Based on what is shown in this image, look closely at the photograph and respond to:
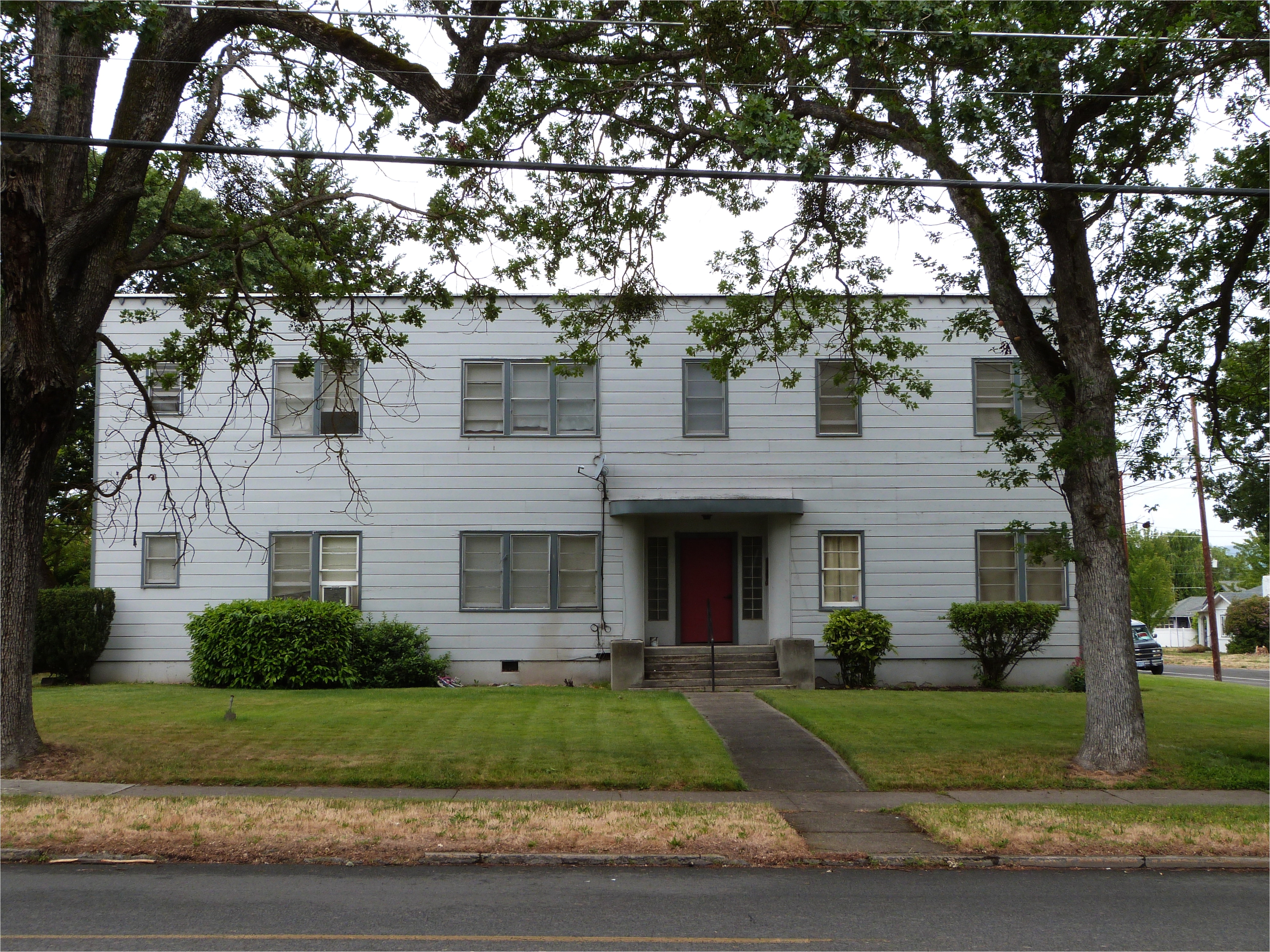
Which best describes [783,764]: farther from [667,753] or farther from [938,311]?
[938,311]

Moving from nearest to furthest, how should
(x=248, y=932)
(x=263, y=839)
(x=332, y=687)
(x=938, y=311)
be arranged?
1. (x=248, y=932)
2. (x=263, y=839)
3. (x=332, y=687)
4. (x=938, y=311)

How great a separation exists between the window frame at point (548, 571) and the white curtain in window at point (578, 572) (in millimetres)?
52

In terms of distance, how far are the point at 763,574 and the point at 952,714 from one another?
6.04 meters

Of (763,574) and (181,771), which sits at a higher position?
(763,574)

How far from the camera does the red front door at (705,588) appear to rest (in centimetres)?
2089

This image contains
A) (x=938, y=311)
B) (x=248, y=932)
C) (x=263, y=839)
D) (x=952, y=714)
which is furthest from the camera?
(x=938, y=311)

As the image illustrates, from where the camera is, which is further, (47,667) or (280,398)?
(280,398)

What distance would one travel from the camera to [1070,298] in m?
11.8

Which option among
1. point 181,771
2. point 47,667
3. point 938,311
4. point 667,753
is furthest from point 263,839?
point 938,311

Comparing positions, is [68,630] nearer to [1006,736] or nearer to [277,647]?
[277,647]

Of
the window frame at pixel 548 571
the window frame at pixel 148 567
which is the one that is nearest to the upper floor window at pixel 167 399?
the window frame at pixel 148 567

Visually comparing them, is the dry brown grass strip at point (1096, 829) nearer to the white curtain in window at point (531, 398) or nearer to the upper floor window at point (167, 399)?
the white curtain in window at point (531, 398)

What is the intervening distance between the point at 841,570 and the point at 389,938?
15.1 m

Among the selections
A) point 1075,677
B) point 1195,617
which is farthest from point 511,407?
point 1195,617
